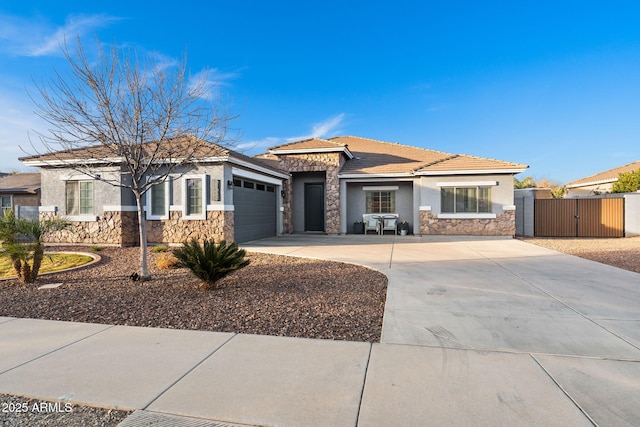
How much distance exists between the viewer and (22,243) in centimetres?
699

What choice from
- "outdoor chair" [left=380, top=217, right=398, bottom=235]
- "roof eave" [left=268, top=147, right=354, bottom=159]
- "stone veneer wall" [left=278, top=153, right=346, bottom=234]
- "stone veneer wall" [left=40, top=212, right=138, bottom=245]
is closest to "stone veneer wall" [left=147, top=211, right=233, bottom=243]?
"stone veneer wall" [left=40, top=212, right=138, bottom=245]

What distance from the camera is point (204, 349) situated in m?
3.69

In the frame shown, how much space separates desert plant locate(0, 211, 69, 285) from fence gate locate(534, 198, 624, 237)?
1990 cm

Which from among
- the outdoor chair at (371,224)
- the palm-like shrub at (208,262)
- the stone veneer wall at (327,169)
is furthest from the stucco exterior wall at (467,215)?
the palm-like shrub at (208,262)

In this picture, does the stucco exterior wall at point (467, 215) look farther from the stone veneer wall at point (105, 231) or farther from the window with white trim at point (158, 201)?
the stone veneer wall at point (105, 231)

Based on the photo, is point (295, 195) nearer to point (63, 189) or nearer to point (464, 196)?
point (464, 196)

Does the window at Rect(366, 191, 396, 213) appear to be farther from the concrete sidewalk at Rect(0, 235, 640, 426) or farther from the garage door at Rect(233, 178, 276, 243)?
the concrete sidewalk at Rect(0, 235, 640, 426)

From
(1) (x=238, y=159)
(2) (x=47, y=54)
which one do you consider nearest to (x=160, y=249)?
(1) (x=238, y=159)

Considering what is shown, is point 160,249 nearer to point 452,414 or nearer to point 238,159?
point 238,159

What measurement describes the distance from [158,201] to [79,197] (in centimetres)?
341

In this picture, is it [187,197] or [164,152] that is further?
[187,197]

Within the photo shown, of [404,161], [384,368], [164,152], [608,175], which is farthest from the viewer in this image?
[608,175]

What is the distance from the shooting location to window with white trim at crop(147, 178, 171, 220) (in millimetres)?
12578

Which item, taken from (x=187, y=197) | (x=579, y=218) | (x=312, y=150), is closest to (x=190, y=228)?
(x=187, y=197)
